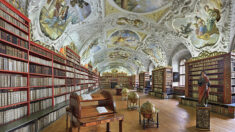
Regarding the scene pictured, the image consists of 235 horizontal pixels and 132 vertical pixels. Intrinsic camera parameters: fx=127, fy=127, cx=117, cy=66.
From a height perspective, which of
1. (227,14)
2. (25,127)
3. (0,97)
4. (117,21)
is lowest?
(25,127)

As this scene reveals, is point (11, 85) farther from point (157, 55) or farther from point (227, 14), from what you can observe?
point (157, 55)

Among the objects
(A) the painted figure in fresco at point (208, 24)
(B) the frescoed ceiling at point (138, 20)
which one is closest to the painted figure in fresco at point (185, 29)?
(B) the frescoed ceiling at point (138, 20)

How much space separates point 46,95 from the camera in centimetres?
580

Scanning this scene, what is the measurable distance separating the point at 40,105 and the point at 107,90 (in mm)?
2953

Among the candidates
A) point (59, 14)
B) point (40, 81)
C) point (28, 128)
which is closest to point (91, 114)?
point (28, 128)

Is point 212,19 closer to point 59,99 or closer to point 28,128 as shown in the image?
point 59,99

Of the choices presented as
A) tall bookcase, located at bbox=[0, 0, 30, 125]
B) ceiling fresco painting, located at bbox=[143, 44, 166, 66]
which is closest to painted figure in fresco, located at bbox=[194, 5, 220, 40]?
ceiling fresco painting, located at bbox=[143, 44, 166, 66]

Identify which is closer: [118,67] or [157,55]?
[157,55]

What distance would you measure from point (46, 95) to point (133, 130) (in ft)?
13.5

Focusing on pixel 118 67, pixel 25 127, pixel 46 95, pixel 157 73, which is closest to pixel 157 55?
pixel 157 73

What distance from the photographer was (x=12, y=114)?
155 inches

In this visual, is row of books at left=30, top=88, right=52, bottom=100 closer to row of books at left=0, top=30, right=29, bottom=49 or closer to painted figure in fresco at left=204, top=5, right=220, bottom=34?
row of books at left=0, top=30, right=29, bottom=49

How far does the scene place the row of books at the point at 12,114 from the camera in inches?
144

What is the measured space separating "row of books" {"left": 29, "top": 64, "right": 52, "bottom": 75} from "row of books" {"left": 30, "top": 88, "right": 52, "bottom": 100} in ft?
2.47
